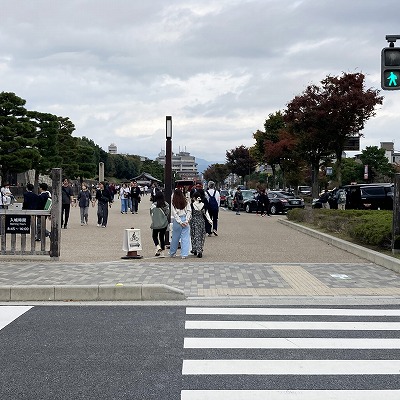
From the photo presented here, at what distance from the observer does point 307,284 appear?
9930 mm

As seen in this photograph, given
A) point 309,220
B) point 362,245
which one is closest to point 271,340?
point 362,245

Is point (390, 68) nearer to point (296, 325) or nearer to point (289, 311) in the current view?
point (289, 311)

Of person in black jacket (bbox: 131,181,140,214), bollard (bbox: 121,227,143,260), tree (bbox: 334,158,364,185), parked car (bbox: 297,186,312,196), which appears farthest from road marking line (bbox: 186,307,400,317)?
tree (bbox: 334,158,364,185)

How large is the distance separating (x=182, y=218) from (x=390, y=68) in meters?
5.25

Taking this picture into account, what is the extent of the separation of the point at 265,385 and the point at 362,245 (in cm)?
975

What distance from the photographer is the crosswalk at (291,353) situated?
5.02 m

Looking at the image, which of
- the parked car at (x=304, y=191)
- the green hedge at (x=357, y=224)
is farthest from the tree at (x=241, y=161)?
the green hedge at (x=357, y=224)

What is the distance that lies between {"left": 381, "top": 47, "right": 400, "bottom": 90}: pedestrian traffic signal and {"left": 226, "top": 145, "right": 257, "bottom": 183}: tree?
71.2 m

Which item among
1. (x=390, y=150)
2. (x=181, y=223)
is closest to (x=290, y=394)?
(x=181, y=223)

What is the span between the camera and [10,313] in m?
7.96

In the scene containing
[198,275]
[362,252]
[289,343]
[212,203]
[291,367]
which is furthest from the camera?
[212,203]

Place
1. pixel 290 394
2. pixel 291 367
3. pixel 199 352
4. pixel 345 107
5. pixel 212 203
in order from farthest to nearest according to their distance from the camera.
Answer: pixel 345 107 < pixel 212 203 < pixel 199 352 < pixel 291 367 < pixel 290 394

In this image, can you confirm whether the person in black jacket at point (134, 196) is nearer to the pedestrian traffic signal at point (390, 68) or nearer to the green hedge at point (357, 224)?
the green hedge at point (357, 224)

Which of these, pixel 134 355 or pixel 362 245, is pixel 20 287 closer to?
pixel 134 355
